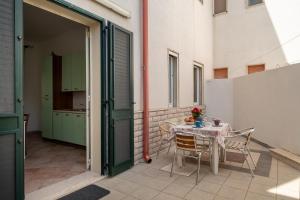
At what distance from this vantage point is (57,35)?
20.7 ft

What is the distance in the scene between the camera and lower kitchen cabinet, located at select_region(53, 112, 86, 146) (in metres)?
4.89

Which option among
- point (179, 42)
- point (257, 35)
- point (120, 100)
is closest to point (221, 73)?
point (257, 35)

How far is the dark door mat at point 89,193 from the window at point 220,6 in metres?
8.51

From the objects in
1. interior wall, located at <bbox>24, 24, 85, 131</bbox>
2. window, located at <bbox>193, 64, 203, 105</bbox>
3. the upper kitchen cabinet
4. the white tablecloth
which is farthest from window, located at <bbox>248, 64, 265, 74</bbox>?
interior wall, located at <bbox>24, 24, 85, 131</bbox>

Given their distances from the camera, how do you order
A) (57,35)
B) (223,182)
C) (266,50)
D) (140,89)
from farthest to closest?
(266,50) → (57,35) → (140,89) → (223,182)

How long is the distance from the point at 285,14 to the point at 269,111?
4.54 metres

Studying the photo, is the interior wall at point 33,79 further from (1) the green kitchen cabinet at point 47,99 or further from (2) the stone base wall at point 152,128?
(2) the stone base wall at point 152,128

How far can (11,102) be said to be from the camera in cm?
206

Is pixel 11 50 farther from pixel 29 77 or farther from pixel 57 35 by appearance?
Answer: pixel 29 77

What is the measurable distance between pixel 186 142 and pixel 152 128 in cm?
136

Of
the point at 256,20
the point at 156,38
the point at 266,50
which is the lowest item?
the point at 156,38

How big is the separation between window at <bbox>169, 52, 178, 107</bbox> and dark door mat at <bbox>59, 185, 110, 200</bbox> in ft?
10.2

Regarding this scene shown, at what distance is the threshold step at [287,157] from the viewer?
143 inches

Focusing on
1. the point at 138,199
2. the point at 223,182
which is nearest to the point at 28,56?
the point at 138,199
